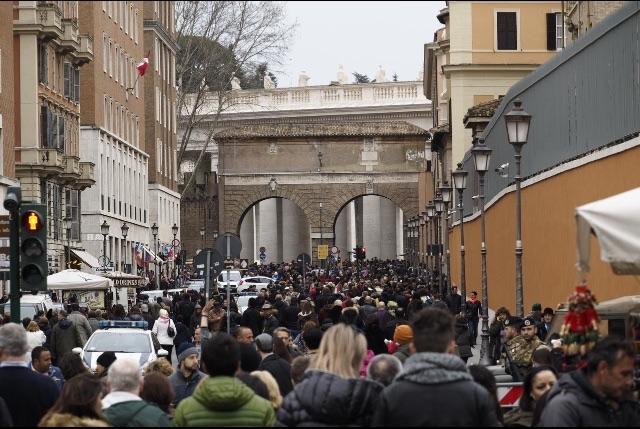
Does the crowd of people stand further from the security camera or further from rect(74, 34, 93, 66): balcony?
rect(74, 34, 93, 66): balcony

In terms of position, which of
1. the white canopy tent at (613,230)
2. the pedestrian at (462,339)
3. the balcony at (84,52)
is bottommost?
the pedestrian at (462,339)

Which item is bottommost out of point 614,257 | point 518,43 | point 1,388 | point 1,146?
point 1,388

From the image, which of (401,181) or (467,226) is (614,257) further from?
(401,181)

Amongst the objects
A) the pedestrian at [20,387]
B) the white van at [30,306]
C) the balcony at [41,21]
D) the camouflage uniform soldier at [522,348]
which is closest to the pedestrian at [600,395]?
the pedestrian at [20,387]

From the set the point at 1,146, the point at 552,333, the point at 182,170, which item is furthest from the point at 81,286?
the point at 182,170

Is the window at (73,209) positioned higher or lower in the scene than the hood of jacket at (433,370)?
higher

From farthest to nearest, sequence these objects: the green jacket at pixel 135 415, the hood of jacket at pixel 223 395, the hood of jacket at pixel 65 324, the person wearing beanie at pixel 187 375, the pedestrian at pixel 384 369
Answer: the hood of jacket at pixel 65 324
the person wearing beanie at pixel 187 375
the pedestrian at pixel 384 369
the green jacket at pixel 135 415
the hood of jacket at pixel 223 395

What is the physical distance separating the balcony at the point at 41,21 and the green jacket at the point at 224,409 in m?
49.6

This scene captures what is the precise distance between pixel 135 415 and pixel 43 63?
5115 cm

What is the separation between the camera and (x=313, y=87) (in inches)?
5182

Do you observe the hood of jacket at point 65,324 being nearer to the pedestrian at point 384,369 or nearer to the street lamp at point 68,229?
the pedestrian at point 384,369

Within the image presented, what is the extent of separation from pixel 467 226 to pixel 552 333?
138 ft

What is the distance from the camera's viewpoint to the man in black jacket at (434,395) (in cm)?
877

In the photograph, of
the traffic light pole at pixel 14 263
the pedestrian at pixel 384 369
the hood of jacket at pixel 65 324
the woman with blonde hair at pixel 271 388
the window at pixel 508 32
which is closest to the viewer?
the pedestrian at pixel 384 369
